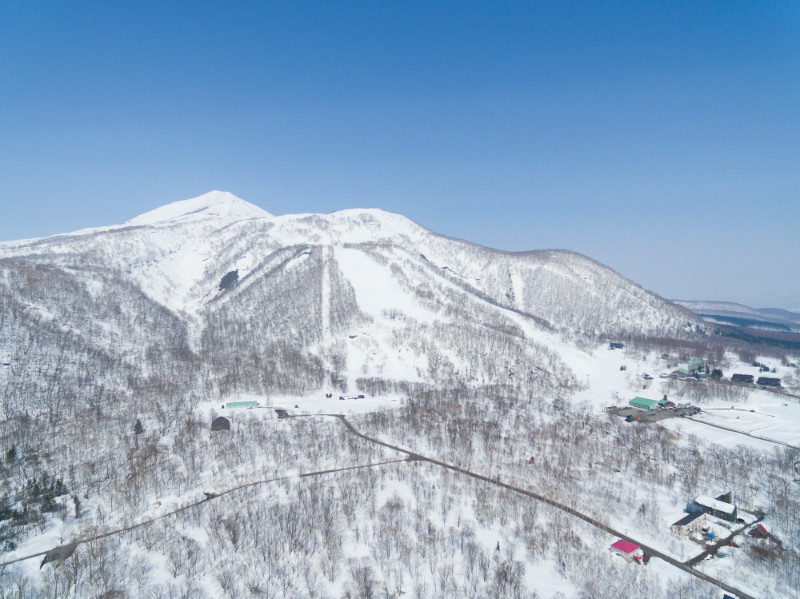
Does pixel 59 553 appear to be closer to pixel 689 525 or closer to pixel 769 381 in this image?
pixel 689 525

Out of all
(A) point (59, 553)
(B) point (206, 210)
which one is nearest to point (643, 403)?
(A) point (59, 553)

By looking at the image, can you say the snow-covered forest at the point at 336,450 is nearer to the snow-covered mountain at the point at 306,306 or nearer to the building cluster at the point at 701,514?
the snow-covered mountain at the point at 306,306

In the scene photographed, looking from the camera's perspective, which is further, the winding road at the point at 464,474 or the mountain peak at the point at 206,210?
the mountain peak at the point at 206,210

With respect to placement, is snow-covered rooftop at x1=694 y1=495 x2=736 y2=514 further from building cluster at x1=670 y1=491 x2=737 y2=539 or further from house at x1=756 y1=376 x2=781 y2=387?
house at x1=756 y1=376 x2=781 y2=387

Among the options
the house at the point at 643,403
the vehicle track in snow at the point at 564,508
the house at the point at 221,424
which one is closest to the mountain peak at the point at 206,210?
the house at the point at 221,424

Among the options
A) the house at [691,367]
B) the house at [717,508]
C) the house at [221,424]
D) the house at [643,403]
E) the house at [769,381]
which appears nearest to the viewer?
the house at [717,508]

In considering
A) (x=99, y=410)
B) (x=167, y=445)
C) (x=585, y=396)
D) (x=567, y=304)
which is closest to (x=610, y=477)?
(x=585, y=396)

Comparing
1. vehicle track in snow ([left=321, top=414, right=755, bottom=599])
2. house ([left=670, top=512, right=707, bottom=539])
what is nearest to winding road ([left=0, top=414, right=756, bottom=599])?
vehicle track in snow ([left=321, top=414, right=755, bottom=599])
